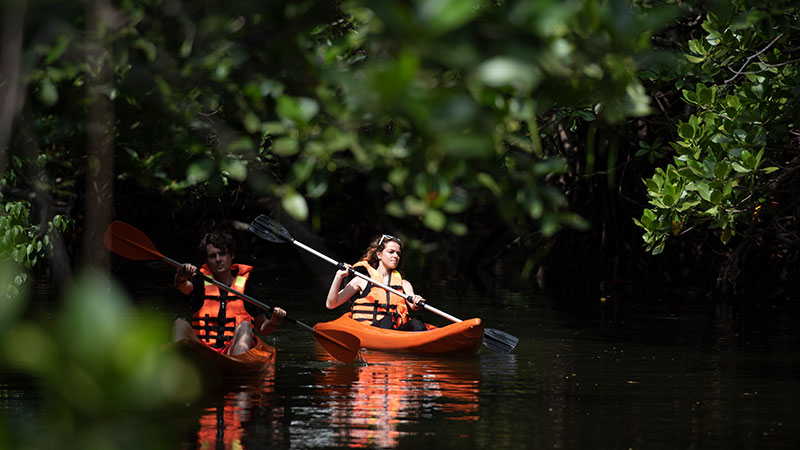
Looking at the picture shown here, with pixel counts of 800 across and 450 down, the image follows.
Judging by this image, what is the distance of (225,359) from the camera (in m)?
7.55

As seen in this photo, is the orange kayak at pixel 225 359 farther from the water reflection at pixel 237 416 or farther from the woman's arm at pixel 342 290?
the woman's arm at pixel 342 290

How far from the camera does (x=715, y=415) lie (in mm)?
6711

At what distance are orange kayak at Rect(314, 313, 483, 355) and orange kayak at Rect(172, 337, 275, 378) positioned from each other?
1014mm

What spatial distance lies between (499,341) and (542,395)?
2297 millimetres

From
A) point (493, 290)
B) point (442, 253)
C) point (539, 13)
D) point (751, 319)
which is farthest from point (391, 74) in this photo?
Answer: point (442, 253)

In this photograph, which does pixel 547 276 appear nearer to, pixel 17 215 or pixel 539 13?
pixel 17 215

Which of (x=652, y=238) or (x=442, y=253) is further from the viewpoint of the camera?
(x=442, y=253)

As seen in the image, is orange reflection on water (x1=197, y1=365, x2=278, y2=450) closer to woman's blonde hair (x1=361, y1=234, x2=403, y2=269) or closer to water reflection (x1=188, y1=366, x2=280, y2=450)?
water reflection (x1=188, y1=366, x2=280, y2=450)

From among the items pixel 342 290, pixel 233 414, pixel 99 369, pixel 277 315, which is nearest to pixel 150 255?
pixel 277 315

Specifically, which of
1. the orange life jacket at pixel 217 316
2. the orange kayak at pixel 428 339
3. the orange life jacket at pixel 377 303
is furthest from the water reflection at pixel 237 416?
the orange life jacket at pixel 377 303

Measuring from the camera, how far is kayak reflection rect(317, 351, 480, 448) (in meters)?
6.11

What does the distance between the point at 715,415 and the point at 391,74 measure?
470cm

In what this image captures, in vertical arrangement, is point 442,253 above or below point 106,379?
above

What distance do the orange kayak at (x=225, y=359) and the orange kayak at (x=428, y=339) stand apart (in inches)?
39.9
